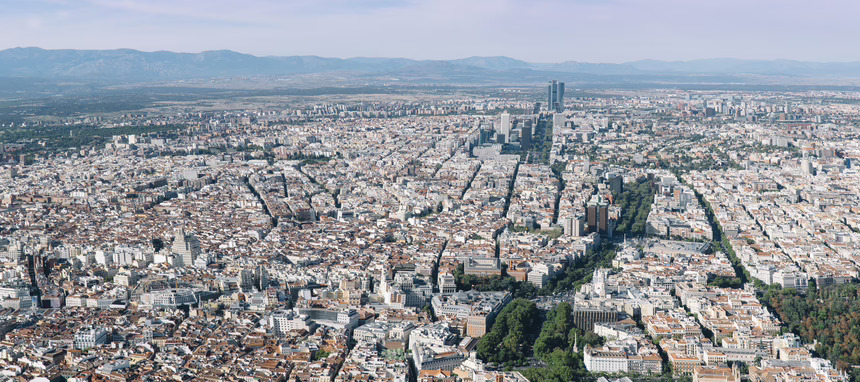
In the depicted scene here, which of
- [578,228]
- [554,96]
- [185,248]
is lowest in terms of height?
[578,228]

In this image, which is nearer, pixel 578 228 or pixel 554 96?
pixel 578 228

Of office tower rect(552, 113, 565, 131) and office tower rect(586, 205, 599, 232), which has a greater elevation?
office tower rect(586, 205, 599, 232)

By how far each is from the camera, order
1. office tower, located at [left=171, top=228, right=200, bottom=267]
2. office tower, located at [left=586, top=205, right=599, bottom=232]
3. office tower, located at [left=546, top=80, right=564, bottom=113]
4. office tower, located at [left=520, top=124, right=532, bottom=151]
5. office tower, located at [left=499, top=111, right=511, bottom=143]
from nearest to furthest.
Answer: office tower, located at [left=171, top=228, right=200, bottom=267]
office tower, located at [left=586, top=205, right=599, bottom=232]
office tower, located at [left=520, top=124, right=532, bottom=151]
office tower, located at [left=499, top=111, right=511, bottom=143]
office tower, located at [left=546, top=80, right=564, bottom=113]

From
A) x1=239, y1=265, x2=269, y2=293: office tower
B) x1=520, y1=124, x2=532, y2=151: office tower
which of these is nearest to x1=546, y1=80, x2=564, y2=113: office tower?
x1=520, y1=124, x2=532, y2=151: office tower

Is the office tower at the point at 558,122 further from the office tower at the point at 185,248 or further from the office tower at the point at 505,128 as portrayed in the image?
the office tower at the point at 185,248

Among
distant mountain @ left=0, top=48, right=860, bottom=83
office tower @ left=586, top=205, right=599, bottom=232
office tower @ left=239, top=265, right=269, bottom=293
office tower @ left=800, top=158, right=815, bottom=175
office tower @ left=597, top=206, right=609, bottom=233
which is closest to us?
office tower @ left=239, top=265, right=269, bottom=293

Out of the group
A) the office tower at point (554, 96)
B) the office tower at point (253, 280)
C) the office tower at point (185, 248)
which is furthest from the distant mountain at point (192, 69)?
the office tower at point (253, 280)

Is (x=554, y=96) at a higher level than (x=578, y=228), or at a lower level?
higher

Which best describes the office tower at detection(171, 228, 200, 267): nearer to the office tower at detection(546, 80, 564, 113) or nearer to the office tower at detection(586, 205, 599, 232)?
the office tower at detection(586, 205, 599, 232)

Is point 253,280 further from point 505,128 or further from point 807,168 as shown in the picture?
point 505,128

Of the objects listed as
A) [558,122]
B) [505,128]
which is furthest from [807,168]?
[558,122]
